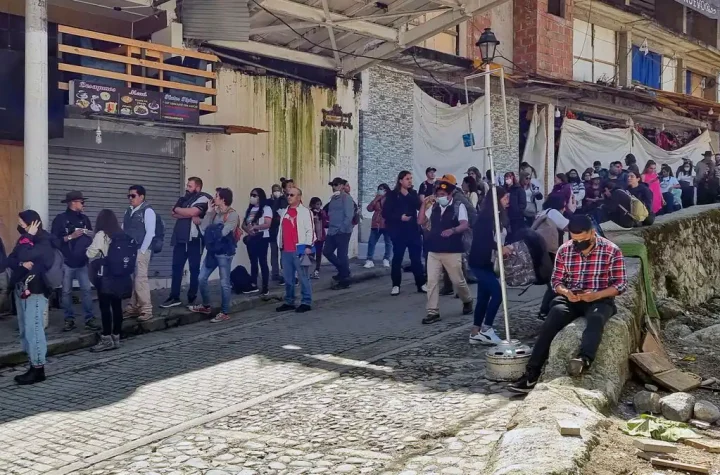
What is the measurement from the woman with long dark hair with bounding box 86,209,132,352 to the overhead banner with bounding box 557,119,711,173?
15060 mm

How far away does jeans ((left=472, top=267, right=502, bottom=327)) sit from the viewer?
8.31 metres

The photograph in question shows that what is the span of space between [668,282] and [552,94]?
11.3 meters

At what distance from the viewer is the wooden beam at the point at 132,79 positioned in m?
10.8

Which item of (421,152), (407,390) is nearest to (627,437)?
(407,390)

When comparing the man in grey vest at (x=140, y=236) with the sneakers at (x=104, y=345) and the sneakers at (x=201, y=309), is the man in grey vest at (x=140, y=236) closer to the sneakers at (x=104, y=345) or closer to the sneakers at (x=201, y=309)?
the sneakers at (x=201, y=309)

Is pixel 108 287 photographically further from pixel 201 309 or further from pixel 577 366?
pixel 577 366

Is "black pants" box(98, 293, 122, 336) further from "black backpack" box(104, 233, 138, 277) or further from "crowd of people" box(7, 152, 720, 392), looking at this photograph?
"black backpack" box(104, 233, 138, 277)

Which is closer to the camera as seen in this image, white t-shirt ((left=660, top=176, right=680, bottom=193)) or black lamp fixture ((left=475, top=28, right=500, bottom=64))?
black lamp fixture ((left=475, top=28, right=500, bottom=64))

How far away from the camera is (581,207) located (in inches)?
590

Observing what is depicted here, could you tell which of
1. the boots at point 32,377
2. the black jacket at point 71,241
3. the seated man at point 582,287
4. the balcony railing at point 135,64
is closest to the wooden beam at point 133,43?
the balcony railing at point 135,64

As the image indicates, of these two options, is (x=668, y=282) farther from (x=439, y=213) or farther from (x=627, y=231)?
(x=439, y=213)

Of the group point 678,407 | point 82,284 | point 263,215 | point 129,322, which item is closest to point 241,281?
point 263,215

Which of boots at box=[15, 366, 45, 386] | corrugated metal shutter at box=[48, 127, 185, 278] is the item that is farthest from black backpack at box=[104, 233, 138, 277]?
corrugated metal shutter at box=[48, 127, 185, 278]

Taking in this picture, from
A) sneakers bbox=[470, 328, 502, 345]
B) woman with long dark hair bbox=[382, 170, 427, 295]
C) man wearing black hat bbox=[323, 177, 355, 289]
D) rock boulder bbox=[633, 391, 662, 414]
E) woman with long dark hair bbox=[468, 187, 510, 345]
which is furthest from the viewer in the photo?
man wearing black hat bbox=[323, 177, 355, 289]
